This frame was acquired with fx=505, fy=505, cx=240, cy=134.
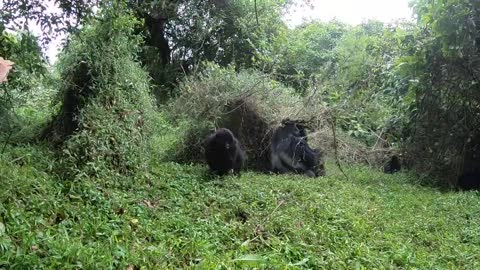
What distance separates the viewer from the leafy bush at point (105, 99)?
589cm

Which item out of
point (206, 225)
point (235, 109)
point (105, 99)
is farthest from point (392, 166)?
point (206, 225)

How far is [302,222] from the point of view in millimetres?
5438

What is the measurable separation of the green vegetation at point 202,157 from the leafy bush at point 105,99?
0.07 feet

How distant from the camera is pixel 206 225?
4.84 meters

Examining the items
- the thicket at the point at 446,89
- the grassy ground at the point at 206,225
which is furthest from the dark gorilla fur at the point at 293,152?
the grassy ground at the point at 206,225

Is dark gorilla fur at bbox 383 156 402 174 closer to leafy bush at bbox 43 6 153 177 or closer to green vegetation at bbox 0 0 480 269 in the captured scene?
green vegetation at bbox 0 0 480 269

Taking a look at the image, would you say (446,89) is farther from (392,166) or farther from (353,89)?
(392,166)

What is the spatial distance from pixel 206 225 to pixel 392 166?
7.93 m

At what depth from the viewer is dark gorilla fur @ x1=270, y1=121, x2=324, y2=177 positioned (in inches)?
376

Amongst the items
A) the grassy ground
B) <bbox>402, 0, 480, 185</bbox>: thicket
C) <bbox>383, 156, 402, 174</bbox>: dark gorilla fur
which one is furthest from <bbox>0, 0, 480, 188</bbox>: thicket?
the grassy ground

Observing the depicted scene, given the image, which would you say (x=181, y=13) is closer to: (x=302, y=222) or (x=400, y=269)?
(x=302, y=222)

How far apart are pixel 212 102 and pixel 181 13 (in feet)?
18.1

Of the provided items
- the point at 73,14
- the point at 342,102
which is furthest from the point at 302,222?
the point at 342,102

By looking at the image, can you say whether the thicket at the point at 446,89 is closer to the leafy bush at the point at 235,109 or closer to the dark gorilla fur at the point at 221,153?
the leafy bush at the point at 235,109
